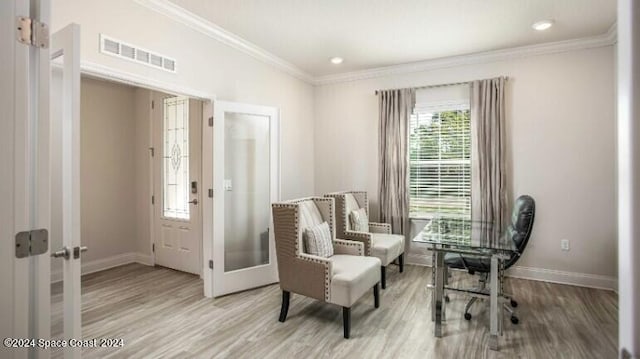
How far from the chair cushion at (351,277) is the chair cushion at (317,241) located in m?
0.14

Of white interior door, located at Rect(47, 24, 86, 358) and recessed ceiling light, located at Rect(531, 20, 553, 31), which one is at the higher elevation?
recessed ceiling light, located at Rect(531, 20, 553, 31)

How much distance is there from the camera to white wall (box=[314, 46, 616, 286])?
142 inches

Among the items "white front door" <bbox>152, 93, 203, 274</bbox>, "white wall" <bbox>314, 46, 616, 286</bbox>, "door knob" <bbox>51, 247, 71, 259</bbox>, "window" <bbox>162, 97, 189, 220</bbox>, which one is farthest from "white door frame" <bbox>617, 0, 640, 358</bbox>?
"window" <bbox>162, 97, 189, 220</bbox>

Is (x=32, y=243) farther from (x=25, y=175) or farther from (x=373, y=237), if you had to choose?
(x=373, y=237)

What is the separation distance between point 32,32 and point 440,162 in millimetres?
4190

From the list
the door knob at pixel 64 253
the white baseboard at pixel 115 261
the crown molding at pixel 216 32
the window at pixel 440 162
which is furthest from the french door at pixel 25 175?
the window at pixel 440 162

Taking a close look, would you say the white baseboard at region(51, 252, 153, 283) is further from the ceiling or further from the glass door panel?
the ceiling

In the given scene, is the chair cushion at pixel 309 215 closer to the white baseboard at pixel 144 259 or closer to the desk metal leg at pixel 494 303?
the desk metal leg at pixel 494 303

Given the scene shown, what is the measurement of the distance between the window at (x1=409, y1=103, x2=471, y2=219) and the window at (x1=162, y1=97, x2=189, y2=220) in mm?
3058

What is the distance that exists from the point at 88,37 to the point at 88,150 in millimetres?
2515

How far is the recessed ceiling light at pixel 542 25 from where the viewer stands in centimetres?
321

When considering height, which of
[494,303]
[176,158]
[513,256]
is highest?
[176,158]

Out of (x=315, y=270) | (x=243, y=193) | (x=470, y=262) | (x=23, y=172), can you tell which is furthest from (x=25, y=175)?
(x=470, y=262)

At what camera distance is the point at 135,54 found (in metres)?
2.65
